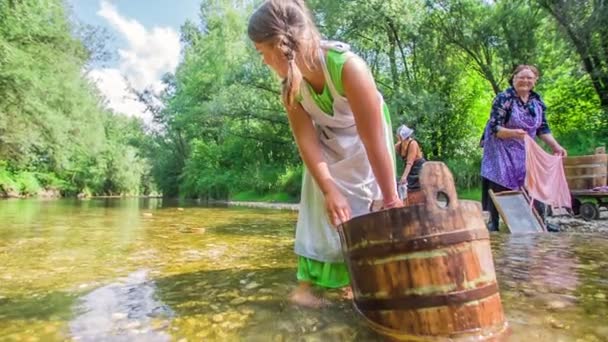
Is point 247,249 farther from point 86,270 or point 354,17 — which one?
point 354,17

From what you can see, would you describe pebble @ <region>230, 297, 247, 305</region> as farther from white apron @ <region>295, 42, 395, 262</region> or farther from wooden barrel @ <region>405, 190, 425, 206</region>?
wooden barrel @ <region>405, 190, 425, 206</region>

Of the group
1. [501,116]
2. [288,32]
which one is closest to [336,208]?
[288,32]

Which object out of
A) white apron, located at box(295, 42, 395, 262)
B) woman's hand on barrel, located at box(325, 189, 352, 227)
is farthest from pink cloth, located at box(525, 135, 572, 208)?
woman's hand on barrel, located at box(325, 189, 352, 227)

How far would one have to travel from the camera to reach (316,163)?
6.91 feet

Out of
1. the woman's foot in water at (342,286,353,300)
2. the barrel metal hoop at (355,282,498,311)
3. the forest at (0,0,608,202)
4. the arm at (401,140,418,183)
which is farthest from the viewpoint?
the forest at (0,0,608,202)

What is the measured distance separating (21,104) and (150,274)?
19.4m

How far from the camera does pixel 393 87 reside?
1761 cm

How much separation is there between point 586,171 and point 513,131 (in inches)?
105

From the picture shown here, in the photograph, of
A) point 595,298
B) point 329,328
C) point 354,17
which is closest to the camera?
point 329,328

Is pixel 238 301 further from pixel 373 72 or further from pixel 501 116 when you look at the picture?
pixel 373 72

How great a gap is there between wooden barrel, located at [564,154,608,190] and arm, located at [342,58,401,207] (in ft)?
20.4

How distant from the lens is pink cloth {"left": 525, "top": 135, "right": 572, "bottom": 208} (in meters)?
5.37

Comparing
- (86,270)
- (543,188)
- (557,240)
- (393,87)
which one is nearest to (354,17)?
(393,87)

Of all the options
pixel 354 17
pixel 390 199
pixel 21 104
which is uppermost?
pixel 354 17
